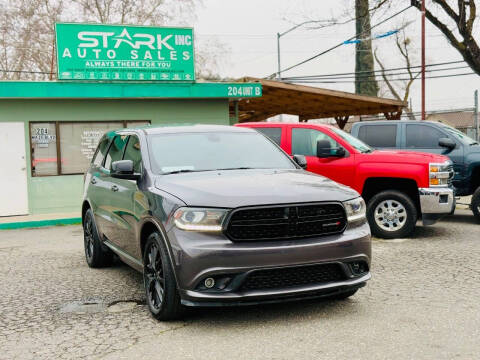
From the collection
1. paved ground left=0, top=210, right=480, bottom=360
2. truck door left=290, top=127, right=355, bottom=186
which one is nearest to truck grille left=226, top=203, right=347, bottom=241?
paved ground left=0, top=210, right=480, bottom=360

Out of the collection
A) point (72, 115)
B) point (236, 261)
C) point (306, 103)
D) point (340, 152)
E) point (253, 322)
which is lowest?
point (253, 322)

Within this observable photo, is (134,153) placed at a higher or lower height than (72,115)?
lower

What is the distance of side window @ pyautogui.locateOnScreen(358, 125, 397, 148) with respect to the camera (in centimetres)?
1094

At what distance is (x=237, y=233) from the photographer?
431 centimetres

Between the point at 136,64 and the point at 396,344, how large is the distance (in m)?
11.5

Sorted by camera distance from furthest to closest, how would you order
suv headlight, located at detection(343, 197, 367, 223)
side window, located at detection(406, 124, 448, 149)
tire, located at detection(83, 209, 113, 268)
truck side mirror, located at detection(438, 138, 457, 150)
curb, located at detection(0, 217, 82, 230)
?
curb, located at detection(0, 217, 82, 230) < side window, located at detection(406, 124, 448, 149) < truck side mirror, located at detection(438, 138, 457, 150) < tire, located at detection(83, 209, 113, 268) < suv headlight, located at detection(343, 197, 367, 223)

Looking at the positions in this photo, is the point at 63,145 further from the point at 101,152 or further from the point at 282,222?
the point at 282,222

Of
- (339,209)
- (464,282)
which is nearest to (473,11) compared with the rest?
(464,282)

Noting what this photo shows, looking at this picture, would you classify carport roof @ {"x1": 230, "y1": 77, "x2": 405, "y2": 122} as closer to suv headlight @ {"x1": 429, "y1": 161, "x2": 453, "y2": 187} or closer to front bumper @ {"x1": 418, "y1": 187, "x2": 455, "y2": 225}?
suv headlight @ {"x1": 429, "y1": 161, "x2": 453, "y2": 187}

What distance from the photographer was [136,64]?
1409 centimetres

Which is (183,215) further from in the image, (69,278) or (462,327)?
(69,278)

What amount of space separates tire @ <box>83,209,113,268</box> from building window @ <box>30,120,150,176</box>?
22.8 ft

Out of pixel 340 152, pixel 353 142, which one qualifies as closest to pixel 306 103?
pixel 353 142

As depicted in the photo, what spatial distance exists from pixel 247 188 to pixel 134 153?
6.03 ft
